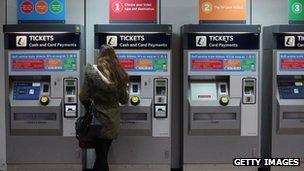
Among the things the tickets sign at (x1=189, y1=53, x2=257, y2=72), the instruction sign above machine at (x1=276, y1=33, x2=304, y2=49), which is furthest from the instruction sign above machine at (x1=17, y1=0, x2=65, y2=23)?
the instruction sign above machine at (x1=276, y1=33, x2=304, y2=49)

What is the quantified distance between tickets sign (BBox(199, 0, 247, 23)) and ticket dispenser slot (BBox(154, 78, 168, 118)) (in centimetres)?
89

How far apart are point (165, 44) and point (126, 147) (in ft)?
4.14

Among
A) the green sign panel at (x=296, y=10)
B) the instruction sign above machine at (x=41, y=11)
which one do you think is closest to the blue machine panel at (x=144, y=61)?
the instruction sign above machine at (x=41, y=11)

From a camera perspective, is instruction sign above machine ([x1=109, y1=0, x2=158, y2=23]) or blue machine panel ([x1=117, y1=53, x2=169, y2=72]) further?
instruction sign above machine ([x1=109, y1=0, x2=158, y2=23])

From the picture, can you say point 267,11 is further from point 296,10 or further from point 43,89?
point 43,89

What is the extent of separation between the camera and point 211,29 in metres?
5.09

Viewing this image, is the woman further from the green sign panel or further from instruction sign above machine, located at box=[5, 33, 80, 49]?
the green sign panel

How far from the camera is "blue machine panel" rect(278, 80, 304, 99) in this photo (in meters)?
5.20

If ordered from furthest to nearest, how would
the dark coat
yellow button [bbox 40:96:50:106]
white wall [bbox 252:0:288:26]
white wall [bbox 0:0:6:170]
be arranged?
white wall [bbox 252:0:288:26] → white wall [bbox 0:0:6:170] → yellow button [bbox 40:96:50:106] → the dark coat

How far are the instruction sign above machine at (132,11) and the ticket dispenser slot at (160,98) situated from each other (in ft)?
2.48

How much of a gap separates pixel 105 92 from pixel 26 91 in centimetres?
108

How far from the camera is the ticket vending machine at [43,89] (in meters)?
5.10

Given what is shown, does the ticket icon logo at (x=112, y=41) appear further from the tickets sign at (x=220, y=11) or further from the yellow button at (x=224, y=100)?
the yellow button at (x=224, y=100)

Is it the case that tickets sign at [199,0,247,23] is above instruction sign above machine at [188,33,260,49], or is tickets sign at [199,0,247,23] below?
above
